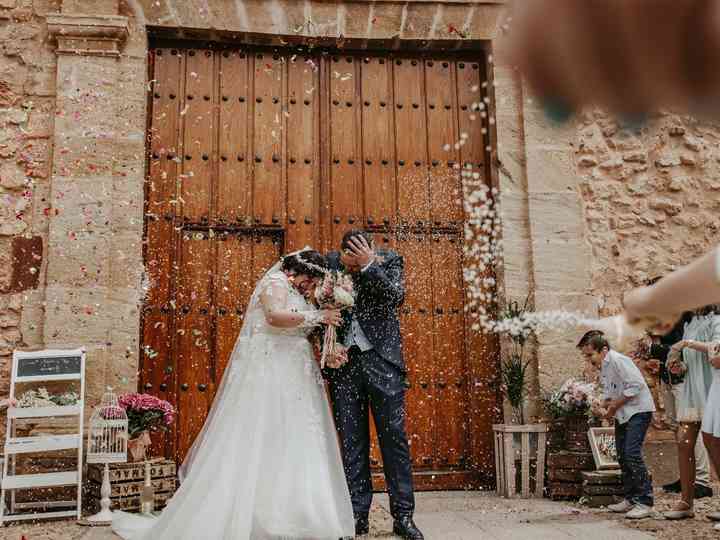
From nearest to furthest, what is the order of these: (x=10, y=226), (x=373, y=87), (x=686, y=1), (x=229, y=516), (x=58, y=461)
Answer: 1. (x=686, y=1)
2. (x=229, y=516)
3. (x=58, y=461)
4. (x=10, y=226)
5. (x=373, y=87)

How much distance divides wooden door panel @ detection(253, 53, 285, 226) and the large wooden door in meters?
0.01

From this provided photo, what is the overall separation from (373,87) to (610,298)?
2428 mm

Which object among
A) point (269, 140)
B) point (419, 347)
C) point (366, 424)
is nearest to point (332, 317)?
point (366, 424)

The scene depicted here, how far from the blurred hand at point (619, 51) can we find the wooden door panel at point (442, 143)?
4.52 m

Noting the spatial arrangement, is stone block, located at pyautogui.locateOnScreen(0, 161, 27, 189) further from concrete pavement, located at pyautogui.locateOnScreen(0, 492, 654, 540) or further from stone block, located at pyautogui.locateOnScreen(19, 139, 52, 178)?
concrete pavement, located at pyautogui.locateOnScreen(0, 492, 654, 540)

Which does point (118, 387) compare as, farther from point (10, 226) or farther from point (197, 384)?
point (10, 226)

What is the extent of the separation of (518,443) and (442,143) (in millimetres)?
2335

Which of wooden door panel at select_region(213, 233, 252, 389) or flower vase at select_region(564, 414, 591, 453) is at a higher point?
wooden door panel at select_region(213, 233, 252, 389)

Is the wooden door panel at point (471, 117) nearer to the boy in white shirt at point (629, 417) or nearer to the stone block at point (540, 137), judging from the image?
the stone block at point (540, 137)

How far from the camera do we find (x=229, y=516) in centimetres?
328

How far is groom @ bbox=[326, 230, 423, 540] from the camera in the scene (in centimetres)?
371

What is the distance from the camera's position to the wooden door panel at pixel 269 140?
545 cm

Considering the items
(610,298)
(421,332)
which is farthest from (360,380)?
(610,298)

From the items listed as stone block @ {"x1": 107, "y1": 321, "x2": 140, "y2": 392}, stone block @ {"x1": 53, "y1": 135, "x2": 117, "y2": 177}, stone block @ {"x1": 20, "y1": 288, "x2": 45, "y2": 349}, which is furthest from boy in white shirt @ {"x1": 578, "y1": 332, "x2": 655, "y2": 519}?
stone block @ {"x1": 20, "y1": 288, "x2": 45, "y2": 349}
